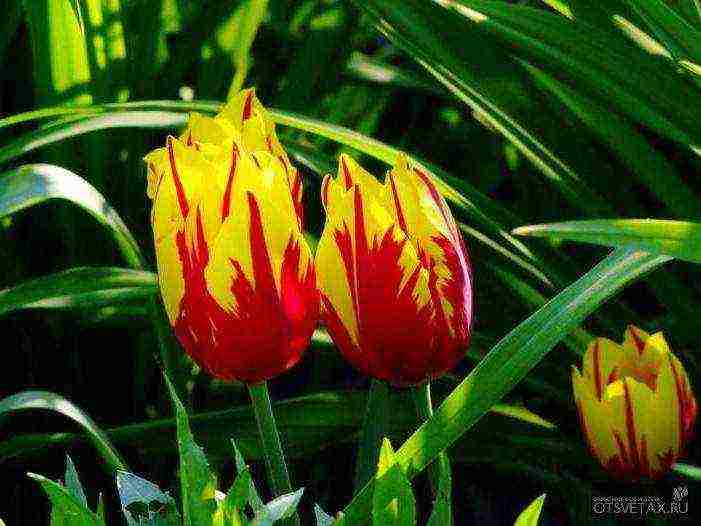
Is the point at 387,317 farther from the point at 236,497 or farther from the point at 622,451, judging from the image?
the point at 622,451

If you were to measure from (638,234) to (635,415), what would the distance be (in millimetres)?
203

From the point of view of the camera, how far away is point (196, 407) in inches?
53.7

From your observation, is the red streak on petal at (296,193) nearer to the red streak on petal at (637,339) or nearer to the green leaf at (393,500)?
the green leaf at (393,500)

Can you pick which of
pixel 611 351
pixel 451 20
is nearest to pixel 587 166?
pixel 451 20

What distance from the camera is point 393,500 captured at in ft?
2.14

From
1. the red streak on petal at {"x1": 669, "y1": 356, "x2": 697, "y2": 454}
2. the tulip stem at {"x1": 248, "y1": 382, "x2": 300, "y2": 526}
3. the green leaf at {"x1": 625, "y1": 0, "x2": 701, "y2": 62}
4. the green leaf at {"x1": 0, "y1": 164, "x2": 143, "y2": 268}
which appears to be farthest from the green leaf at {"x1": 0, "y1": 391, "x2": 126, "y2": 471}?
the green leaf at {"x1": 625, "y1": 0, "x2": 701, "y2": 62}

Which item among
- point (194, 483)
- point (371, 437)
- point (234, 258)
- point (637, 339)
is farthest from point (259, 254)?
point (637, 339)

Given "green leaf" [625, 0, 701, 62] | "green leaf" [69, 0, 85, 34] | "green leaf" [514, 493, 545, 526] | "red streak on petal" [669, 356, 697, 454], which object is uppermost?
"green leaf" [69, 0, 85, 34]

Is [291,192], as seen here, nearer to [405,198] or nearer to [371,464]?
[405,198]

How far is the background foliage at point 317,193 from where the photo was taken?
1.12 metres

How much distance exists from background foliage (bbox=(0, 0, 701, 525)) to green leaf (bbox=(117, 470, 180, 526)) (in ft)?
1.06

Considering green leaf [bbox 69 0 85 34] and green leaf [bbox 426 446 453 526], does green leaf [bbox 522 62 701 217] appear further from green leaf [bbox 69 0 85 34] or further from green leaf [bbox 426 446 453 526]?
green leaf [bbox 426 446 453 526]

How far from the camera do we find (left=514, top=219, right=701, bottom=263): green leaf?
72 cm

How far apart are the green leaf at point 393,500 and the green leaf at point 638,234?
0.15m
